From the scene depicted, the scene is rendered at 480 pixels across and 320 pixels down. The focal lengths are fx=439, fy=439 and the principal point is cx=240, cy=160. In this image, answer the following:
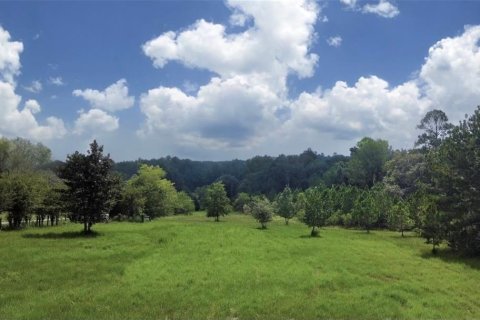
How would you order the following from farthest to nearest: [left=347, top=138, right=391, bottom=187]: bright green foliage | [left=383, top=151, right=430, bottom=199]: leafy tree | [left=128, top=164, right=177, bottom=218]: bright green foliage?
[left=347, top=138, right=391, bottom=187]: bright green foliage < [left=383, top=151, right=430, bottom=199]: leafy tree < [left=128, top=164, right=177, bottom=218]: bright green foliage

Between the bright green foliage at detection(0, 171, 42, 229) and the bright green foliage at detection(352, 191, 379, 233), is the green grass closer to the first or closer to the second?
the bright green foliage at detection(0, 171, 42, 229)

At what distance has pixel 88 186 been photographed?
43875 mm

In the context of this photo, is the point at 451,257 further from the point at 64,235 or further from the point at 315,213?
the point at 64,235

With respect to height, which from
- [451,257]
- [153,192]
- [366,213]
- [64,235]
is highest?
[153,192]

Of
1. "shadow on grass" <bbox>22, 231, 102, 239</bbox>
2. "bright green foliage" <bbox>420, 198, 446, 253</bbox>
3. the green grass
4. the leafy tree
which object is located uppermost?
the leafy tree

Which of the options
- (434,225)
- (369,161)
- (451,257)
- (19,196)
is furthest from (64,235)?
(369,161)

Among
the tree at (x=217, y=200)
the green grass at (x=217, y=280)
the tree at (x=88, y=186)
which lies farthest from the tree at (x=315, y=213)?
the tree at (x=217, y=200)

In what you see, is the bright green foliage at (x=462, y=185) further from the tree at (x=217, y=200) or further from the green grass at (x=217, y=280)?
the tree at (x=217, y=200)

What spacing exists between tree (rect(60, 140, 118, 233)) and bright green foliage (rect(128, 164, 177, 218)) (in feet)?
124

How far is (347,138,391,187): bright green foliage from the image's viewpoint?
13600 cm

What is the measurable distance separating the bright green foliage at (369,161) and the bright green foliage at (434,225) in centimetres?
9049

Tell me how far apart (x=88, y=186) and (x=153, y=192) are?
4416 cm

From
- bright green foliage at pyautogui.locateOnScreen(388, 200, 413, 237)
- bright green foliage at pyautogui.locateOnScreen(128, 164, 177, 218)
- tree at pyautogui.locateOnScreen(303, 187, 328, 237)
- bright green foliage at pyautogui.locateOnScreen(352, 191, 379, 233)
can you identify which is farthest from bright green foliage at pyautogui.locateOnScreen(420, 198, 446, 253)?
bright green foliage at pyautogui.locateOnScreen(128, 164, 177, 218)

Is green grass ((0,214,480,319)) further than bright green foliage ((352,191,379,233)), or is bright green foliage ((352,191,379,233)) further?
bright green foliage ((352,191,379,233))
